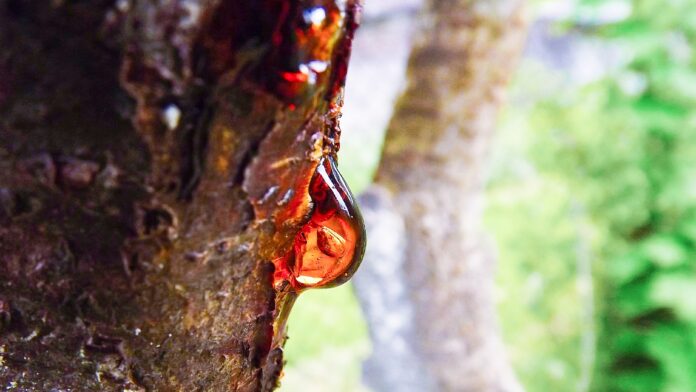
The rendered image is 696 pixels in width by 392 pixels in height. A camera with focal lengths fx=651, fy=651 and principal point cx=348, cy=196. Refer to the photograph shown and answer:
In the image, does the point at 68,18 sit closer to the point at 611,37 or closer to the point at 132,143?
the point at 132,143

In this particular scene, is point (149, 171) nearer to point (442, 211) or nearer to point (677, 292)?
point (442, 211)

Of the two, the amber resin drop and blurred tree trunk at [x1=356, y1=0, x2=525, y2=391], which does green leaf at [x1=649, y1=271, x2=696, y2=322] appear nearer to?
blurred tree trunk at [x1=356, y1=0, x2=525, y2=391]

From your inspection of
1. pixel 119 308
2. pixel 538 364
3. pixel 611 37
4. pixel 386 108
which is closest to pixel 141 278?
pixel 119 308

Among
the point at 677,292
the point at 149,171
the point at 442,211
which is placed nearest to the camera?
the point at 149,171

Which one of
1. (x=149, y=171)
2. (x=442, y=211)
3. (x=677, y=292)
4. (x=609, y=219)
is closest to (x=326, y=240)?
(x=149, y=171)

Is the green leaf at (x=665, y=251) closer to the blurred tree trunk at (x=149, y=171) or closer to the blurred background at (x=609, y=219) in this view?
the blurred background at (x=609, y=219)

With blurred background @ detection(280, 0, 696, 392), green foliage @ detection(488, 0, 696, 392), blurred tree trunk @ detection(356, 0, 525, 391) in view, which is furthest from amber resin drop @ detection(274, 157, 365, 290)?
green foliage @ detection(488, 0, 696, 392)
